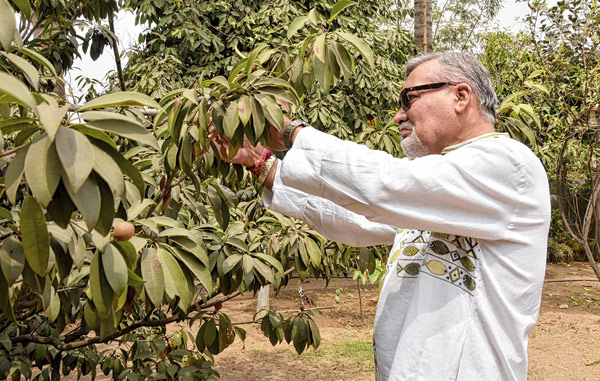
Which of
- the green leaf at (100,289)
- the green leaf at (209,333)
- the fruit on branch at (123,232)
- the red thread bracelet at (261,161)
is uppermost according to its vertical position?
the red thread bracelet at (261,161)

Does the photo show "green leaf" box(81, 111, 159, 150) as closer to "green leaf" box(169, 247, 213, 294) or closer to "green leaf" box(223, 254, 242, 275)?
"green leaf" box(169, 247, 213, 294)

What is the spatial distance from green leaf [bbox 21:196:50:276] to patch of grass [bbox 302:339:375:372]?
5.14 meters

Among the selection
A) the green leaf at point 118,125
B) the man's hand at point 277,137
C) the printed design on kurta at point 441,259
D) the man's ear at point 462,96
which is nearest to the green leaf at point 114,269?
the green leaf at point 118,125

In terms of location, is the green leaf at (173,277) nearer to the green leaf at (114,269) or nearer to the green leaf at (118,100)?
the green leaf at (114,269)

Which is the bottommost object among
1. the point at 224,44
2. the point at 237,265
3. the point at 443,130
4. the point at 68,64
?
the point at 237,265

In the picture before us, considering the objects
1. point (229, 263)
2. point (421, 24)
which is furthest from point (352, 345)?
point (229, 263)

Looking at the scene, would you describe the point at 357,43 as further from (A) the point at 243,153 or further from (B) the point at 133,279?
(B) the point at 133,279

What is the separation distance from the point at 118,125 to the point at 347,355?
558cm

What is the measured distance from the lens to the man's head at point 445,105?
1.52 meters

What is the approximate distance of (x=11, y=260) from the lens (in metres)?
1.03

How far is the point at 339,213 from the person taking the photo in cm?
174

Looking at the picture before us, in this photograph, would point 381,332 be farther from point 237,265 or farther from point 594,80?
point 594,80

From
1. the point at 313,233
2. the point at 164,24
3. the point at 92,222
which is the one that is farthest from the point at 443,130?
the point at 164,24

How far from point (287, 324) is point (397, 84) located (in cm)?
579
